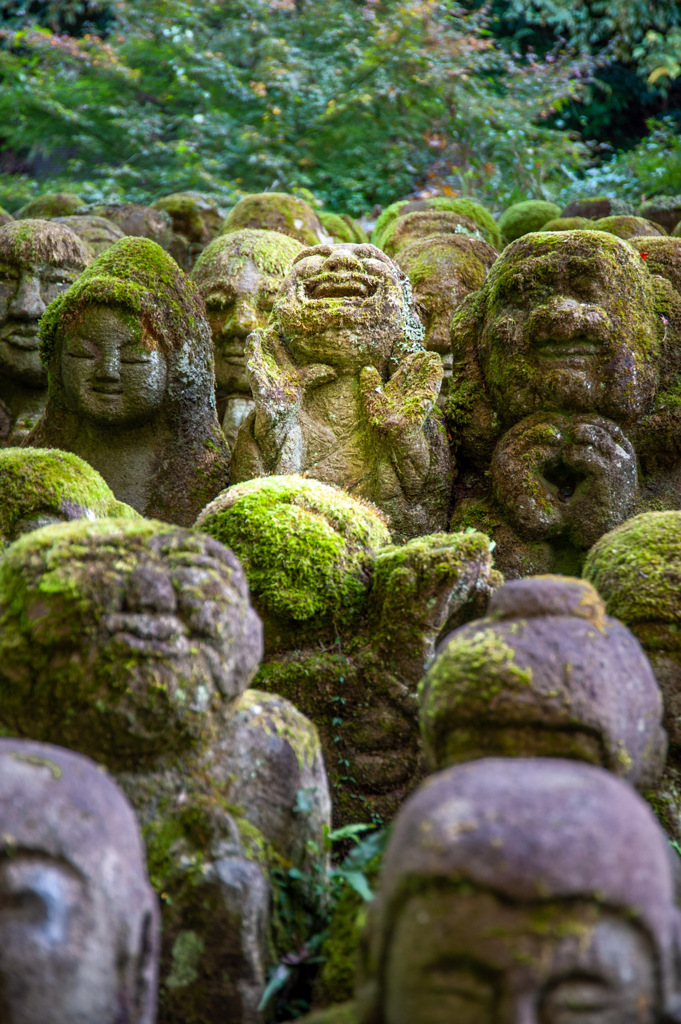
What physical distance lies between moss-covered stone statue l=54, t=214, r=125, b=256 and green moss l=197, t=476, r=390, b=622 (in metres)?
5.39

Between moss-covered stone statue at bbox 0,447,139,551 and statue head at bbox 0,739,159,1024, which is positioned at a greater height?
statue head at bbox 0,739,159,1024

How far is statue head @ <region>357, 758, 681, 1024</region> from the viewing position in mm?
1841

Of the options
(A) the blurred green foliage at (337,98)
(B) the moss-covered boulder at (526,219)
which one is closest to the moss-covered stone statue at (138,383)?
(B) the moss-covered boulder at (526,219)

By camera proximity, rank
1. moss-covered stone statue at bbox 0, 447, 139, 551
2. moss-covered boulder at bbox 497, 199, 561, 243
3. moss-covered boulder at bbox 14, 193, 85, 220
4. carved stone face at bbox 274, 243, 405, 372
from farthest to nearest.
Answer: moss-covered boulder at bbox 14, 193, 85, 220 → moss-covered boulder at bbox 497, 199, 561, 243 → carved stone face at bbox 274, 243, 405, 372 → moss-covered stone statue at bbox 0, 447, 139, 551

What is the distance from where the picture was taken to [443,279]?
7699 millimetres

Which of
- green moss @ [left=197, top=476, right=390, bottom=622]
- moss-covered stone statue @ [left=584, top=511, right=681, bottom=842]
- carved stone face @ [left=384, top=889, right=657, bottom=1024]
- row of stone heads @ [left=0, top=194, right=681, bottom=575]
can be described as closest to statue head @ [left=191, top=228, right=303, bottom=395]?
row of stone heads @ [left=0, top=194, right=681, bottom=575]

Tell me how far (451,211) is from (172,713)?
8144 mm

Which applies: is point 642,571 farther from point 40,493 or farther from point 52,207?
point 52,207

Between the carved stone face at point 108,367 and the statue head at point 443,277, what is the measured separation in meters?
2.65

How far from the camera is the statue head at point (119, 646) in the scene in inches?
105

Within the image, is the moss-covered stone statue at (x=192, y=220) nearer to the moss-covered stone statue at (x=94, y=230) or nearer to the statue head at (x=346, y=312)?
the moss-covered stone statue at (x=94, y=230)

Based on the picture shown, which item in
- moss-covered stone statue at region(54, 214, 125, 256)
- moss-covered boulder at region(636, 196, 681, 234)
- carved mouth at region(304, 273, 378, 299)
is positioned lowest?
moss-covered stone statue at region(54, 214, 125, 256)

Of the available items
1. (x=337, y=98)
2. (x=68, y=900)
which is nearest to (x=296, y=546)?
(x=68, y=900)

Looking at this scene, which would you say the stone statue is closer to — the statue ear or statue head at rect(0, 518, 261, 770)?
statue head at rect(0, 518, 261, 770)
